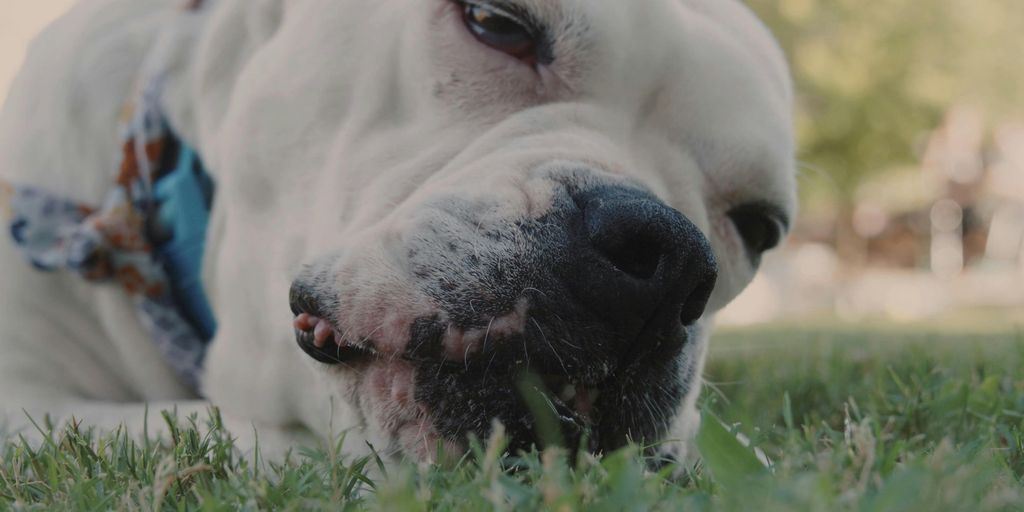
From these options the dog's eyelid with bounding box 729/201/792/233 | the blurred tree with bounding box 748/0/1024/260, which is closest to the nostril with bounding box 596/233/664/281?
the dog's eyelid with bounding box 729/201/792/233

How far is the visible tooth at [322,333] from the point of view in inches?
66.8

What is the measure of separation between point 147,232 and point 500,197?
4.22ft

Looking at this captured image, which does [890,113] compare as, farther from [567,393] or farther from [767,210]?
[567,393]

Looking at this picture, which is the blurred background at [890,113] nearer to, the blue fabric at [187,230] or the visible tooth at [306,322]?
the blue fabric at [187,230]

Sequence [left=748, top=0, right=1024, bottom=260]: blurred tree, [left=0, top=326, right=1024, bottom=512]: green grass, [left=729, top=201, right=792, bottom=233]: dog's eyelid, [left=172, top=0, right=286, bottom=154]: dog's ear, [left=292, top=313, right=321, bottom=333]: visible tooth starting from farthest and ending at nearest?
[left=748, top=0, right=1024, bottom=260]: blurred tree
[left=172, top=0, right=286, bottom=154]: dog's ear
[left=729, top=201, right=792, bottom=233]: dog's eyelid
[left=292, top=313, right=321, bottom=333]: visible tooth
[left=0, top=326, right=1024, bottom=512]: green grass

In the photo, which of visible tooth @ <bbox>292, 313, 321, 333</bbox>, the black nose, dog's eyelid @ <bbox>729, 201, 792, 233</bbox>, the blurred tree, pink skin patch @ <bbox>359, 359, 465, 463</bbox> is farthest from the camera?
the blurred tree

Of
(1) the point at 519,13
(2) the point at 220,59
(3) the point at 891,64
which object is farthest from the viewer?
(3) the point at 891,64

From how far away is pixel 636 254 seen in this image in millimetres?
1546

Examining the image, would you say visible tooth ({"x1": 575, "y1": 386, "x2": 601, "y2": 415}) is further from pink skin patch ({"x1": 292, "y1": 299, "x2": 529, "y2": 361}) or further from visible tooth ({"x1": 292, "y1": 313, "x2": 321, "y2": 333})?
visible tooth ({"x1": 292, "y1": 313, "x2": 321, "y2": 333})

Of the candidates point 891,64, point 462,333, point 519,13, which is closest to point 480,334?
point 462,333

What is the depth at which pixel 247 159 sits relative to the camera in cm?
225

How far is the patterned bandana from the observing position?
2.52 metres

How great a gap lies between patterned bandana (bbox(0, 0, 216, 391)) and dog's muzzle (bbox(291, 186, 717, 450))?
3.50 ft

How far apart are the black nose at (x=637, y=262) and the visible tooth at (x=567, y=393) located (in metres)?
0.13
